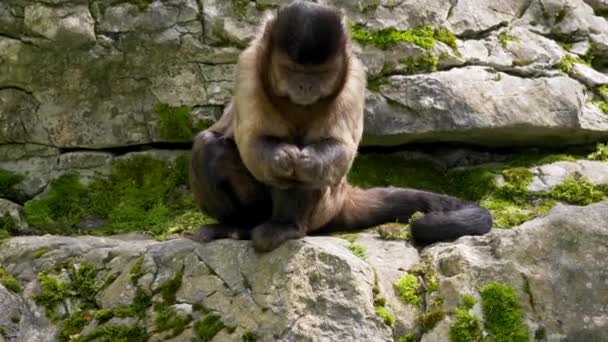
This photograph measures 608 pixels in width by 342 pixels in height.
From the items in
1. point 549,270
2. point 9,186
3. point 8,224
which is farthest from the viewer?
point 9,186

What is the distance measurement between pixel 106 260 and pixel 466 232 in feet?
8.93

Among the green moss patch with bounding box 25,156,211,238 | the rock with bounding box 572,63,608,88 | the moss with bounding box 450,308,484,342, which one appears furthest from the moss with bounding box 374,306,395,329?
the rock with bounding box 572,63,608,88

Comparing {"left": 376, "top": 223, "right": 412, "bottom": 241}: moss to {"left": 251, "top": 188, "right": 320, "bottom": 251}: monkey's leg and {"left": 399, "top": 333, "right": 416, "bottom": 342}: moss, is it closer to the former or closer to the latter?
{"left": 251, "top": 188, "right": 320, "bottom": 251}: monkey's leg

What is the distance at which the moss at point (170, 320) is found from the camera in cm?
535

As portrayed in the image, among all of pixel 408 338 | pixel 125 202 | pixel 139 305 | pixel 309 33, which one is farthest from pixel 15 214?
pixel 408 338

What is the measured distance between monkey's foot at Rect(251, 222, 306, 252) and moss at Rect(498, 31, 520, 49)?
4086 mm

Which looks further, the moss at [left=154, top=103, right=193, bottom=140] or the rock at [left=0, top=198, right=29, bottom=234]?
the moss at [left=154, top=103, right=193, bottom=140]

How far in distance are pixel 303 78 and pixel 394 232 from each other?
1659 millimetres

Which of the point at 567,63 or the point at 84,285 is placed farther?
the point at 567,63

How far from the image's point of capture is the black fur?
542cm

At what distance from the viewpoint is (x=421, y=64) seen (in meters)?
8.25

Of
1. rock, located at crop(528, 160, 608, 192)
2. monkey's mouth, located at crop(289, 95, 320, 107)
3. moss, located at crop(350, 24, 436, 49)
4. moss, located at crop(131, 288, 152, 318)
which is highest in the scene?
monkey's mouth, located at crop(289, 95, 320, 107)

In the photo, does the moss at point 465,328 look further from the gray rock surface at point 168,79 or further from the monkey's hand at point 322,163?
the gray rock surface at point 168,79

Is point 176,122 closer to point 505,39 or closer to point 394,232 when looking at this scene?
point 394,232
